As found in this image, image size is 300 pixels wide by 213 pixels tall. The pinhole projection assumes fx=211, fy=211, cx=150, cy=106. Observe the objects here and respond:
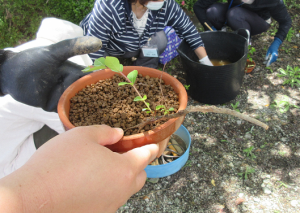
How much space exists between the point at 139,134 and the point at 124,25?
1323 millimetres

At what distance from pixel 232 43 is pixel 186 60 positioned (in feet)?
2.03

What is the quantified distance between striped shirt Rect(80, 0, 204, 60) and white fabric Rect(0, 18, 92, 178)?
479 millimetres

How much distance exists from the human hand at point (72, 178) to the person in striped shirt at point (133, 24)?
4.36 ft

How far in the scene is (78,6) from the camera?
2.68 metres

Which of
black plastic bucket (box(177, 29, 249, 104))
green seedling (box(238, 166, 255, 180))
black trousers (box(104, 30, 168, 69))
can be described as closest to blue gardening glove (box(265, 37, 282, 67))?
black plastic bucket (box(177, 29, 249, 104))

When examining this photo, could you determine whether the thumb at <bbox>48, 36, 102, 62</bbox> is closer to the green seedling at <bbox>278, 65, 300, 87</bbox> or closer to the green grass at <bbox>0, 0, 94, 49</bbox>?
the green grass at <bbox>0, 0, 94, 49</bbox>

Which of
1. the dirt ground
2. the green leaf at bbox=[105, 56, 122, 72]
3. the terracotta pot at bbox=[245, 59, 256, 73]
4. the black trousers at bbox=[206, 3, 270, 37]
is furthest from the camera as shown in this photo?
the black trousers at bbox=[206, 3, 270, 37]

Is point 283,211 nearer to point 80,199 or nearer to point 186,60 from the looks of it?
point 186,60

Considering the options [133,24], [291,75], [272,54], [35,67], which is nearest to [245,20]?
[272,54]

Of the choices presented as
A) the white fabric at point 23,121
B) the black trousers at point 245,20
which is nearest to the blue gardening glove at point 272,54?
the black trousers at point 245,20

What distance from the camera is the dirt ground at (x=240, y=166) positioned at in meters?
1.43

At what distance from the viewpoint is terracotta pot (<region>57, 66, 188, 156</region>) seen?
78 centimetres

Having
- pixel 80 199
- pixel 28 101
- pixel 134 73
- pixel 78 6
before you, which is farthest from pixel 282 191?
pixel 78 6

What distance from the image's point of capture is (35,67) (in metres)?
0.89
